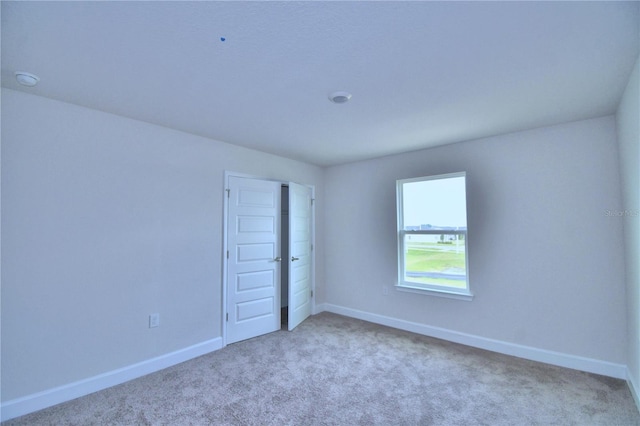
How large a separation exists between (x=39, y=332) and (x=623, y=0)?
4288mm

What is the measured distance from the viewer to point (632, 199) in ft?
7.66

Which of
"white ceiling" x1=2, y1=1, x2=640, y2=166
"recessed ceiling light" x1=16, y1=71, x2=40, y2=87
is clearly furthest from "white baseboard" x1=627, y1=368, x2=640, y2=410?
"recessed ceiling light" x1=16, y1=71, x2=40, y2=87

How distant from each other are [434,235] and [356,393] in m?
2.24

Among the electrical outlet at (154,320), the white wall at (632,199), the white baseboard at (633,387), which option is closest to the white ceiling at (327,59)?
the white wall at (632,199)

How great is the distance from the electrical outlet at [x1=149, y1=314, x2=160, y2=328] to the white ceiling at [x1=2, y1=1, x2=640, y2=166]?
1972mm

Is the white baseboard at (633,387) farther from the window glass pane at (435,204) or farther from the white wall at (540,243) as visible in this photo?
the window glass pane at (435,204)

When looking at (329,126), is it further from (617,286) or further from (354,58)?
(617,286)

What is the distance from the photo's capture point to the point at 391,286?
4.23 m

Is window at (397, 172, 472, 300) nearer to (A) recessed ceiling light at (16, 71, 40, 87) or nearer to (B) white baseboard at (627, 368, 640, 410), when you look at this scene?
(B) white baseboard at (627, 368, 640, 410)

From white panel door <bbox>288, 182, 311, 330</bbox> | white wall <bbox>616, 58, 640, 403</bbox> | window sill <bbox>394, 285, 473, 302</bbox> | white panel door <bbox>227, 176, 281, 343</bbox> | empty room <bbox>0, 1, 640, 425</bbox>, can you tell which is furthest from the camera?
white panel door <bbox>288, 182, 311, 330</bbox>

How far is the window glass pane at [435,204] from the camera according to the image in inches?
145

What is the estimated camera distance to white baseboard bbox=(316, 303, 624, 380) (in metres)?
2.75

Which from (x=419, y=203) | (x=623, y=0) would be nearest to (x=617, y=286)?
(x=419, y=203)

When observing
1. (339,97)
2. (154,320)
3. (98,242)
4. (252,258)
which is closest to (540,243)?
(339,97)
